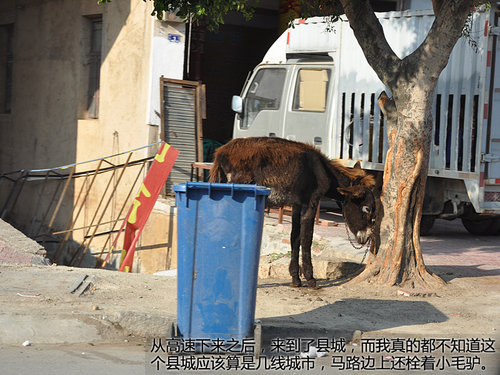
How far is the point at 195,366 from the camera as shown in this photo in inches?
226

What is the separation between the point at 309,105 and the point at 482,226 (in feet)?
12.1

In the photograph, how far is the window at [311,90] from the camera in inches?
517

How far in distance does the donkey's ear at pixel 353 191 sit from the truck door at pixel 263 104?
4.74 metres

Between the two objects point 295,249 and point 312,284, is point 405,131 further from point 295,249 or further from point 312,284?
point 312,284

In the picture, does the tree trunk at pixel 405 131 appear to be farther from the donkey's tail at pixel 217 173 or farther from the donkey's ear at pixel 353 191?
the donkey's tail at pixel 217 173

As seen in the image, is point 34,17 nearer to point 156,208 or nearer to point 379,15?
point 156,208

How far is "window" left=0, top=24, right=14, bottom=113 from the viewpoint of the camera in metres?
18.9

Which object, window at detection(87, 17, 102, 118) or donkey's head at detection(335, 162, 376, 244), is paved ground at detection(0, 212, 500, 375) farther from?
window at detection(87, 17, 102, 118)

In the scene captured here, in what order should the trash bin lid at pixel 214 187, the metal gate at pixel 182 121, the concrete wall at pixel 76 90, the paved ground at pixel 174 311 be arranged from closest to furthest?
the trash bin lid at pixel 214 187, the paved ground at pixel 174 311, the metal gate at pixel 182 121, the concrete wall at pixel 76 90

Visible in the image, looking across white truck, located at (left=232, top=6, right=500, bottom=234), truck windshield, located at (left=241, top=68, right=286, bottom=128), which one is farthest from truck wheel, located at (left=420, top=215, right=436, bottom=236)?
truck windshield, located at (left=241, top=68, right=286, bottom=128)

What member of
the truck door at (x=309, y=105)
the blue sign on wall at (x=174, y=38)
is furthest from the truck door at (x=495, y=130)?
the blue sign on wall at (x=174, y=38)

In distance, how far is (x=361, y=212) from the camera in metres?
8.79

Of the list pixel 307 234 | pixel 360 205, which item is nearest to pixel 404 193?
pixel 360 205

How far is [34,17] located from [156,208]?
6589 millimetres
